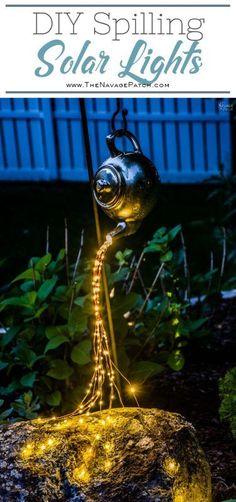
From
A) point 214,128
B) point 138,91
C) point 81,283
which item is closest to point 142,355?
point 81,283

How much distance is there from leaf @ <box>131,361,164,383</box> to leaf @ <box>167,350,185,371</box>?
15 centimetres

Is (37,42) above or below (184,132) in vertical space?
above

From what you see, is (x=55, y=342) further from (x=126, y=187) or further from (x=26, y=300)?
(x=126, y=187)

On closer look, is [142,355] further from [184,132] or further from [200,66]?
[184,132]

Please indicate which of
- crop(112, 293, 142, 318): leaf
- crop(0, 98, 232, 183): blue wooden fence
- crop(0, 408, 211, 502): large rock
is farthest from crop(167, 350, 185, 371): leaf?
crop(0, 98, 232, 183): blue wooden fence

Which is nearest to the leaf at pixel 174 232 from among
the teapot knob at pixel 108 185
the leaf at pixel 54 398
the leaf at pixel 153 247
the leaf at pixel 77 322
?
the leaf at pixel 153 247

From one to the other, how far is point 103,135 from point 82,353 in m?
7.01

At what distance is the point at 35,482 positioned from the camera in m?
3.10

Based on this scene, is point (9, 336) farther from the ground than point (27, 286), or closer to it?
closer to it

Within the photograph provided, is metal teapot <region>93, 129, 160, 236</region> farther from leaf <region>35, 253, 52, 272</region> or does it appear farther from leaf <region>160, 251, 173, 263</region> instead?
leaf <region>160, 251, 173, 263</region>

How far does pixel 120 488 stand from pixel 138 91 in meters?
1.41

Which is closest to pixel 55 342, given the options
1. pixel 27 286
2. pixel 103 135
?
pixel 27 286

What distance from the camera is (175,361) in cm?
461

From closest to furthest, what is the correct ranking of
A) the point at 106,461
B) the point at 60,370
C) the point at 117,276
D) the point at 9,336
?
1. the point at 106,461
2. the point at 60,370
3. the point at 9,336
4. the point at 117,276
